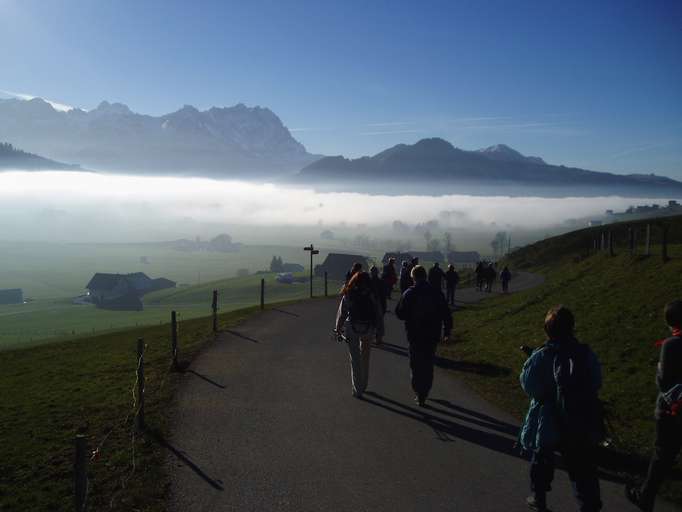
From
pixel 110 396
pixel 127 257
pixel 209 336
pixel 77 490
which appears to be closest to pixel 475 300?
pixel 209 336

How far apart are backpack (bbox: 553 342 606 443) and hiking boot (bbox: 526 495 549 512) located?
0.88m

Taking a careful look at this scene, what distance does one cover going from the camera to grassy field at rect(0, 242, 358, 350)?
180 ft

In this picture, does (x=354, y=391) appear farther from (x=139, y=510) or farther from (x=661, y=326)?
(x=661, y=326)

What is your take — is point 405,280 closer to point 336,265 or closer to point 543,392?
point 543,392

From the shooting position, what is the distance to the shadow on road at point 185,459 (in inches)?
249

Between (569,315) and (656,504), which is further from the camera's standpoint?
(656,504)

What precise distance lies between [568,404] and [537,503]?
1208mm

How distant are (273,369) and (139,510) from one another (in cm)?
660

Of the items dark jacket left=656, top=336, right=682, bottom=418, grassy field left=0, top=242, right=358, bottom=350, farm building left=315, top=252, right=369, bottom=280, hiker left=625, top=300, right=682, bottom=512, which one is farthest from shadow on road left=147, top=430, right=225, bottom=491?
farm building left=315, top=252, right=369, bottom=280

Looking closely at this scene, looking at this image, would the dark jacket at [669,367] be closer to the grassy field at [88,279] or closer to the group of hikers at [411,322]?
the group of hikers at [411,322]

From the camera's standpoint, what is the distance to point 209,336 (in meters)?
17.1

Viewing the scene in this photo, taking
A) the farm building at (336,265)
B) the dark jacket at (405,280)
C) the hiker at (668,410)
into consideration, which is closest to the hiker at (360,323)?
the hiker at (668,410)

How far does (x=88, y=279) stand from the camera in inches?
5276

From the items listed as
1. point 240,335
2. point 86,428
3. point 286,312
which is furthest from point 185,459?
point 286,312
